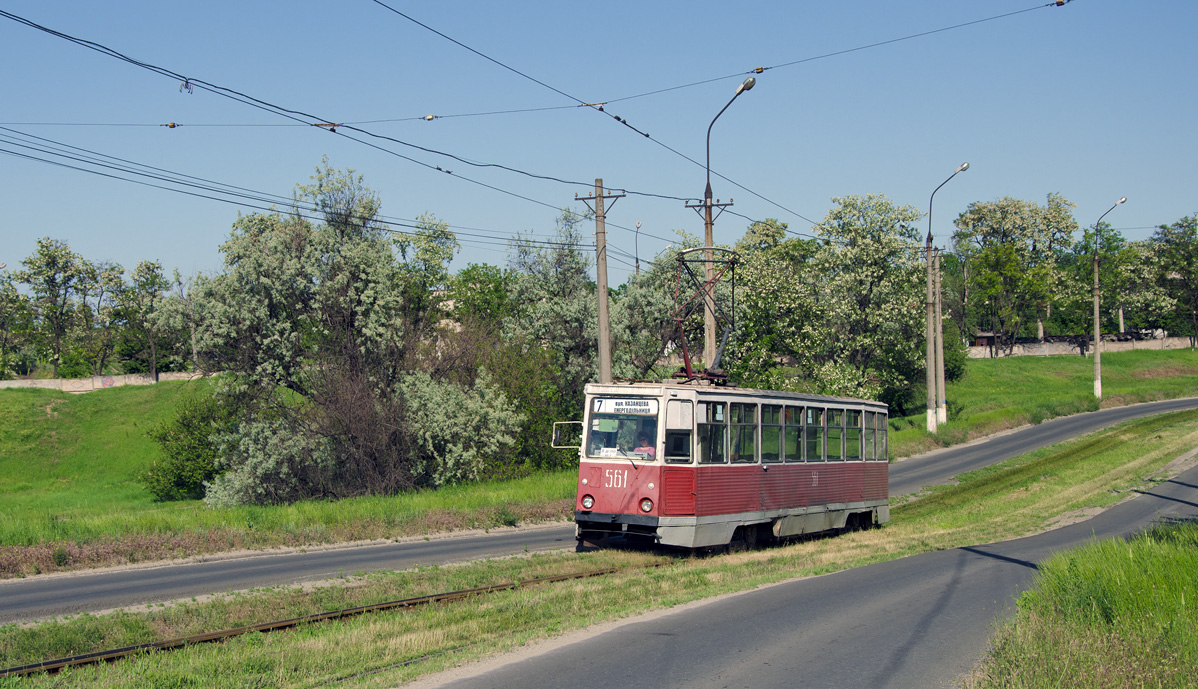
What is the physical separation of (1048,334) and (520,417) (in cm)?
8738

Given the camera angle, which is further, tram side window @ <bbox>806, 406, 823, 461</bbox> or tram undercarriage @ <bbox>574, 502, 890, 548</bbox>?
tram side window @ <bbox>806, 406, 823, 461</bbox>

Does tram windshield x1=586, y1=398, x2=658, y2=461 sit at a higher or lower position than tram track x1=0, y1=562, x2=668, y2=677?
higher

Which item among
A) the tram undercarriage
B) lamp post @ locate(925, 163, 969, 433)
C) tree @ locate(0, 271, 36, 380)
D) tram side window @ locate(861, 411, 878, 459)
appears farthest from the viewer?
tree @ locate(0, 271, 36, 380)

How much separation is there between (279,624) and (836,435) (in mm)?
13790

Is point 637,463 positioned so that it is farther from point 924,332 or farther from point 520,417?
point 924,332

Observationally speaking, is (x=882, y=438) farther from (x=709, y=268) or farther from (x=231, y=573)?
(x=231, y=573)

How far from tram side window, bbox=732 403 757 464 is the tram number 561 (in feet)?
7.25

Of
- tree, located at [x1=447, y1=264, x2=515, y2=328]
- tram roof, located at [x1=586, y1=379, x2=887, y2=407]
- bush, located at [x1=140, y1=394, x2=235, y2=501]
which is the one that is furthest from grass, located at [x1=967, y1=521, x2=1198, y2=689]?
tree, located at [x1=447, y1=264, x2=515, y2=328]

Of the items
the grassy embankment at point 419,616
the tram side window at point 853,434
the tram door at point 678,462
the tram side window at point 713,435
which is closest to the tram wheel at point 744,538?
the grassy embankment at point 419,616

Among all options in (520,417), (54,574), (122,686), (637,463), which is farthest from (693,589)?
(520,417)

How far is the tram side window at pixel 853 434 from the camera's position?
2141cm

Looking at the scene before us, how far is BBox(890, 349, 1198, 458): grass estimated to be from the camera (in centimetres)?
5125

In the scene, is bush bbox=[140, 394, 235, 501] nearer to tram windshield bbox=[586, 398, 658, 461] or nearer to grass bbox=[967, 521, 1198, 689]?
tram windshield bbox=[586, 398, 658, 461]

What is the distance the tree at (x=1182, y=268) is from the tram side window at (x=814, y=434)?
95.2 meters
